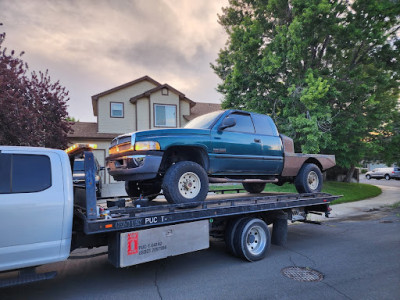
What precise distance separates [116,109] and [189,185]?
16.0 meters

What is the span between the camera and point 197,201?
15.7 ft

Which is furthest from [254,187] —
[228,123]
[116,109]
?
[116,109]

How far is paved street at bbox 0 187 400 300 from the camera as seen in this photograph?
153 inches

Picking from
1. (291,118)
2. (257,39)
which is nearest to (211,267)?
(291,118)

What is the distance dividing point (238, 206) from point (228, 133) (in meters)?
1.48

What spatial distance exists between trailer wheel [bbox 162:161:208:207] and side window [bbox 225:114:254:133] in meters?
1.43

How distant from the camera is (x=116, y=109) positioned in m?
19.4

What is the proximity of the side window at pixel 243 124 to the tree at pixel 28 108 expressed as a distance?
6332 millimetres

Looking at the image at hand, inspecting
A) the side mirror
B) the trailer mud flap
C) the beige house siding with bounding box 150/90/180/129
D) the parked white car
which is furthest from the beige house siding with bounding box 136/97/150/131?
the parked white car

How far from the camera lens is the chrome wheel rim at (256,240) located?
5297 mm

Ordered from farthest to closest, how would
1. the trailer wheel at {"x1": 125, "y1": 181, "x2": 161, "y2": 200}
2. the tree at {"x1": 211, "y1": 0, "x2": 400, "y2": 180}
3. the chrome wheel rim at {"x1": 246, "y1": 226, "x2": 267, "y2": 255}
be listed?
the tree at {"x1": 211, "y1": 0, "x2": 400, "y2": 180} → the trailer wheel at {"x1": 125, "y1": 181, "x2": 161, "y2": 200} → the chrome wheel rim at {"x1": 246, "y1": 226, "x2": 267, "y2": 255}

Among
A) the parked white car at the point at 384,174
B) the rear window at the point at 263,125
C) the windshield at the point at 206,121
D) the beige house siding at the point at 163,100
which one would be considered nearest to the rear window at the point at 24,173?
the windshield at the point at 206,121

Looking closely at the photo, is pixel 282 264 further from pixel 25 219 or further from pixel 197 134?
pixel 25 219

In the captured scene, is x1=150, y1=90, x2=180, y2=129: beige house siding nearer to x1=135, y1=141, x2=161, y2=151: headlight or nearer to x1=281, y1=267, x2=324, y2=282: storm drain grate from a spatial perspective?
x1=135, y1=141, x2=161, y2=151: headlight
